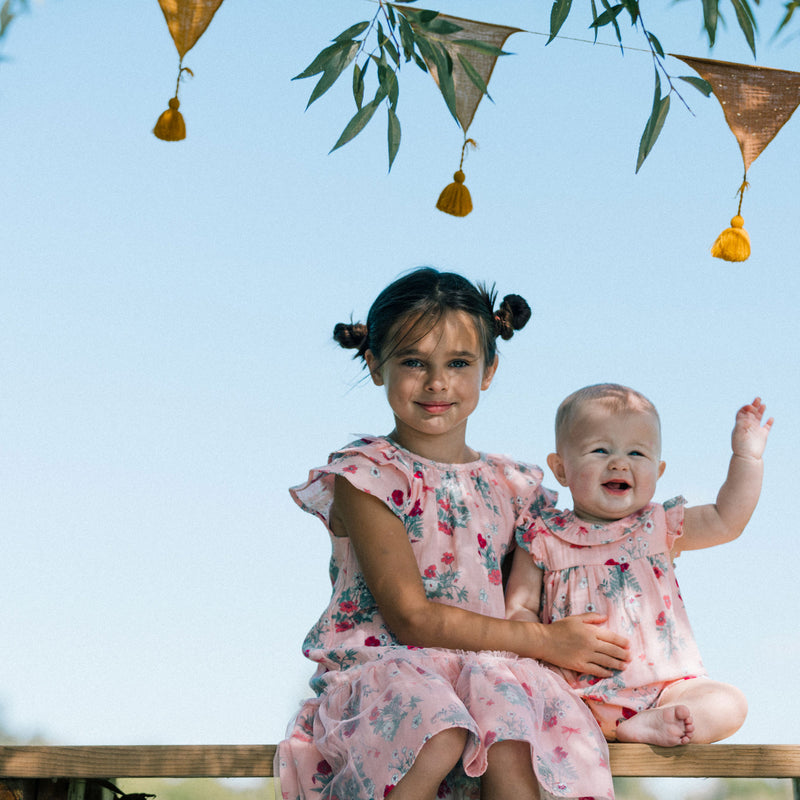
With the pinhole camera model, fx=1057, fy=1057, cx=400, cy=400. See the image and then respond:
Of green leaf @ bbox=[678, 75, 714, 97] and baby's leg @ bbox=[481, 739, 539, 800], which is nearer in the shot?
baby's leg @ bbox=[481, 739, 539, 800]

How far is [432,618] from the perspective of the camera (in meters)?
2.04

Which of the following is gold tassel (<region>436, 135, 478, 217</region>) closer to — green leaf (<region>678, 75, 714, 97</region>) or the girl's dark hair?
the girl's dark hair

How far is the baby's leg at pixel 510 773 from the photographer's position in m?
1.79

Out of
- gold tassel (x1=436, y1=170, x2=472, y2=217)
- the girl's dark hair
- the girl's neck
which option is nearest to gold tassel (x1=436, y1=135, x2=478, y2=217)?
gold tassel (x1=436, y1=170, x2=472, y2=217)

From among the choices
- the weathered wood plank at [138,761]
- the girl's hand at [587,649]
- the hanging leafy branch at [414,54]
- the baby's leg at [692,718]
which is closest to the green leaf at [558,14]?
the hanging leafy branch at [414,54]

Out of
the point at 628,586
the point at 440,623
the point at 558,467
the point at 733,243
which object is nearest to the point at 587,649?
the point at 628,586

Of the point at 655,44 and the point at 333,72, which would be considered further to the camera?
the point at 655,44

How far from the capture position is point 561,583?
223 cm

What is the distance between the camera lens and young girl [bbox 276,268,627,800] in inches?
70.8

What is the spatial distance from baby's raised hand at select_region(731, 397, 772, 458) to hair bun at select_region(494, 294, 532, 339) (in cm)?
54

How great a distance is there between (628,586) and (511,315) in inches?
27.4

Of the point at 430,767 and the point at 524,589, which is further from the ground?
the point at 524,589

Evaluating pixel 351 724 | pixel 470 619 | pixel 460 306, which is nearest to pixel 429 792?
pixel 351 724

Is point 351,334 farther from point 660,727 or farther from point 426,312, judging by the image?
point 660,727
